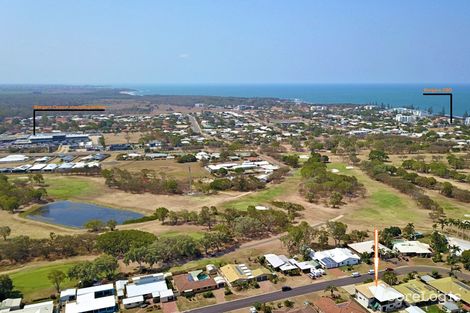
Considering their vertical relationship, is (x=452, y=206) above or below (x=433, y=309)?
above

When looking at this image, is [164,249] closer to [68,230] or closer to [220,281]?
[220,281]

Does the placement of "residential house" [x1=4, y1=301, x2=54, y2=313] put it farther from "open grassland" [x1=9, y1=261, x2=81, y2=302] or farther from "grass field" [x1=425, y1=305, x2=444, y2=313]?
"grass field" [x1=425, y1=305, x2=444, y2=313]

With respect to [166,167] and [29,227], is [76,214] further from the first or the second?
[166,167]

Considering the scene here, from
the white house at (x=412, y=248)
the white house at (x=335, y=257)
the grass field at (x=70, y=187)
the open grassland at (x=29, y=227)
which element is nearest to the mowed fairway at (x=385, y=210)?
the white house at (x=412, y=248)

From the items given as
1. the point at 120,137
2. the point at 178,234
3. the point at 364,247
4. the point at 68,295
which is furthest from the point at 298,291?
Result: the point at 120,137

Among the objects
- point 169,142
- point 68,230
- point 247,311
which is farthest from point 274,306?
point 169,142

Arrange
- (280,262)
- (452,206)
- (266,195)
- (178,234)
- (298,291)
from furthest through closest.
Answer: (266,195) → (452,206) → (178,234) → (280,262) → (298,291)
